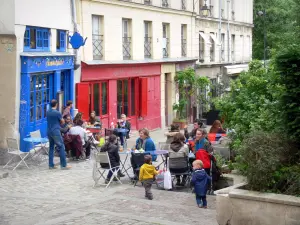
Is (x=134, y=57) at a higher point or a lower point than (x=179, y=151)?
higher

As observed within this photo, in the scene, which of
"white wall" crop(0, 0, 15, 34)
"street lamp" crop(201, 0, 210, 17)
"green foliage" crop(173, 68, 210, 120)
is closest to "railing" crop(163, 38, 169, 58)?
"green foliage" crop(173, 68, 210, 120)

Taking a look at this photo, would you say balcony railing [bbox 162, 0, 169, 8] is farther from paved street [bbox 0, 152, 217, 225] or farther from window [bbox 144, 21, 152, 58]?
paved street [bbox 0, 152, 217, 225]

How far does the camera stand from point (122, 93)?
82.2 feet

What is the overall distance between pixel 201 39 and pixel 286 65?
24.8 meters

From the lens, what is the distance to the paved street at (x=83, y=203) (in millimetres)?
9875

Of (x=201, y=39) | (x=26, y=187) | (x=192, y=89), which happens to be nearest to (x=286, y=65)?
(x=26, y=187)

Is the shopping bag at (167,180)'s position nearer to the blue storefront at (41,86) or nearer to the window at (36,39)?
the blue storefront at (41,86)

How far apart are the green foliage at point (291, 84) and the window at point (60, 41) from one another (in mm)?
11677

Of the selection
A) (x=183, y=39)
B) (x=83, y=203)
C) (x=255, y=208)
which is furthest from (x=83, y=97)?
(x=255, y=208)

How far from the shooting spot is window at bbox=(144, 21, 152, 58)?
1059 inches

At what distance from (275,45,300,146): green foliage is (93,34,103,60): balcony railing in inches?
564

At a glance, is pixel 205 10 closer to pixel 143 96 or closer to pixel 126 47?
pixel 143 96

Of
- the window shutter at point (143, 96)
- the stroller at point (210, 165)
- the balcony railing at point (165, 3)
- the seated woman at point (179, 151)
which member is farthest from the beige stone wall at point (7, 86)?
the balcony railing at point (165, 3)

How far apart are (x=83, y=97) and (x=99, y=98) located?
191 cm
